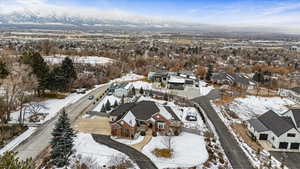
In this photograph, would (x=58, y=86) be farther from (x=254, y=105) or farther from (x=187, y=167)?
(x=254, y=105)

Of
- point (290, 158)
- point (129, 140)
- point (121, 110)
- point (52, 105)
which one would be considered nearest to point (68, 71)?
point (52, 105)

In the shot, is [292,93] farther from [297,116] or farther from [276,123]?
[276,123]

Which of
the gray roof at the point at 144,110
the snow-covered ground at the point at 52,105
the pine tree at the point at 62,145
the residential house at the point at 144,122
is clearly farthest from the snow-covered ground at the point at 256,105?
the snow-covered ground at the point at 52,105

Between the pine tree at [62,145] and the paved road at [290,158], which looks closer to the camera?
the pine tree at [62,145]

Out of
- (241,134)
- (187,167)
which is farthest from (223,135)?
(187,167)

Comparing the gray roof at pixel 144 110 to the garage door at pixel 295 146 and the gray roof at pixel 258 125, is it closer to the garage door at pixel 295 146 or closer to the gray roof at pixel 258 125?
the gray roof at pixel 258 125

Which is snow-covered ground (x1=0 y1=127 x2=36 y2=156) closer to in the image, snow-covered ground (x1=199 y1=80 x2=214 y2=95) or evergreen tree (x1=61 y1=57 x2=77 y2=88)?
evergreen tree (x1=61 y1=57 x2=77 y2=88)
